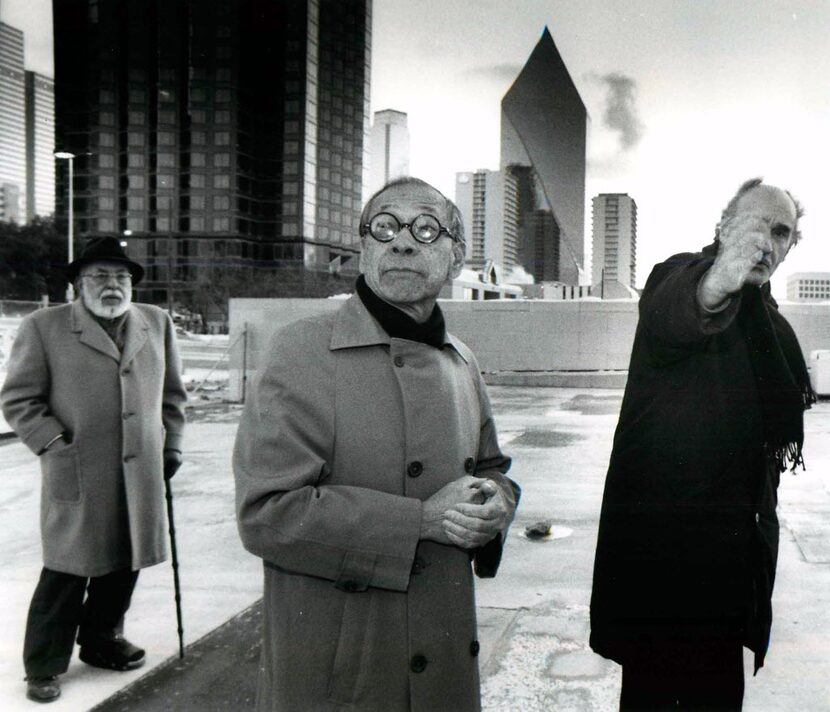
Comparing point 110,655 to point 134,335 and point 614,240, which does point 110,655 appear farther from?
point 614,240

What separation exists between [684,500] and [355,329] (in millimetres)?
792

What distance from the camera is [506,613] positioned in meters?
3.46

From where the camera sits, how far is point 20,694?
2688 mm

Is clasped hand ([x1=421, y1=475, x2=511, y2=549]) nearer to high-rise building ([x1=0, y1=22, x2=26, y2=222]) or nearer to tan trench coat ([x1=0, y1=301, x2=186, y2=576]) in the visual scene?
tan trench coat ([x1=0, y1=301, x2=186, y2=576])

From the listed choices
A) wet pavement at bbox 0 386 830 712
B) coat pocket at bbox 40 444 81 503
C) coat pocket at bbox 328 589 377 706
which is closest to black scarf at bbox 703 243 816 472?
coat pocket at bbox 328 589 377 706

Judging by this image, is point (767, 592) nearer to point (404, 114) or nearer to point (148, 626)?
point (404, 114)

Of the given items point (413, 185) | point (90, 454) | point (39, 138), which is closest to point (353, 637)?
point (413, 185)

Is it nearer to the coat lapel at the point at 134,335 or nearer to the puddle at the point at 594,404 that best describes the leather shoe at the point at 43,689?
the coat lapel at the point at 134,335

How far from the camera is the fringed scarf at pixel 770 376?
5.48 feet

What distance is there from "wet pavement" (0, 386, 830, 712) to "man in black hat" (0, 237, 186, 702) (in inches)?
7.5

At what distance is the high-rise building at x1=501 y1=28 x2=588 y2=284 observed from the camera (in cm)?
194

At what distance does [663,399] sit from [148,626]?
2.51 m

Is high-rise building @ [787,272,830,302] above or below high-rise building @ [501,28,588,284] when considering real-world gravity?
below

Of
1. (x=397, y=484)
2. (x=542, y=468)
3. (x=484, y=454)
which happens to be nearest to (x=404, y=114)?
(x=484, y=454)
